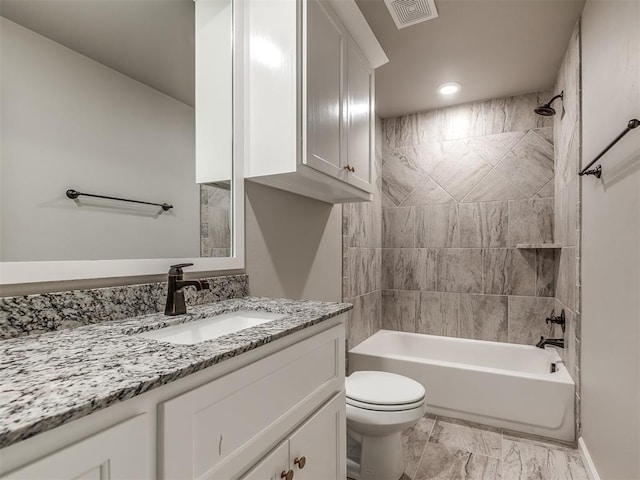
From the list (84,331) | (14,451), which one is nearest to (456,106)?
(84,331)

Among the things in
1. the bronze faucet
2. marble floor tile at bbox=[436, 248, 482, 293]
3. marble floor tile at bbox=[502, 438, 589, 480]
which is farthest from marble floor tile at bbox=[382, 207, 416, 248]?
the bronze faucet

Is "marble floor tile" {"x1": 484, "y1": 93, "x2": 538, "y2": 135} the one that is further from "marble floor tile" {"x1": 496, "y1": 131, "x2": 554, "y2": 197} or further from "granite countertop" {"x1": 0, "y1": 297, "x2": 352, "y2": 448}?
"granite countertop" {"x1": 0, "y1": 297, "x2": 352, "y2": 448}

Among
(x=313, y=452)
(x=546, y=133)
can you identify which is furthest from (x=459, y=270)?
(x=313, y=452)

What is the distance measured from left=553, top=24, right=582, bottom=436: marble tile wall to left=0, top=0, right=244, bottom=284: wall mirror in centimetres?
189

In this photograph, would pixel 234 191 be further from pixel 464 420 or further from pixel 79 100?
pixel 464 420

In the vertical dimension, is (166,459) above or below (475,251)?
below

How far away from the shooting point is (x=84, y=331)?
0.88 metres

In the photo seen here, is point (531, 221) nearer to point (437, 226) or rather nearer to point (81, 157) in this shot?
point (437, 226)

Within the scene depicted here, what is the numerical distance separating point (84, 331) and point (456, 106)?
3.23 meters

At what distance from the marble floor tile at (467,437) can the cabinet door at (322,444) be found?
1186mm

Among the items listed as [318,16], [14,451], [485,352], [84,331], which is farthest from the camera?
[485,352]

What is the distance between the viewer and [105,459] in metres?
0.50

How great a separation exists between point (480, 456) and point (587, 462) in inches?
20.3

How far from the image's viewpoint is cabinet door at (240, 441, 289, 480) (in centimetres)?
80
